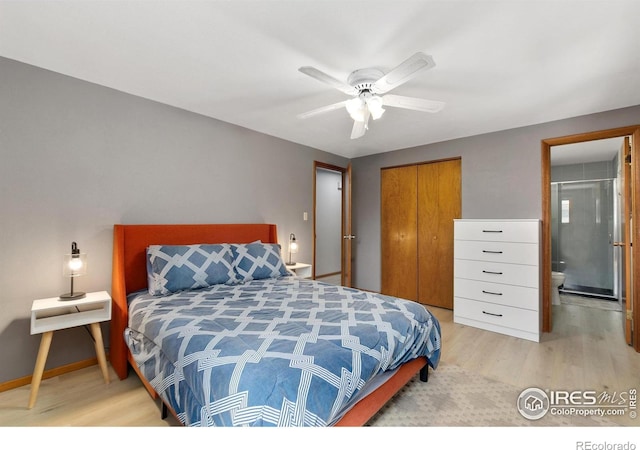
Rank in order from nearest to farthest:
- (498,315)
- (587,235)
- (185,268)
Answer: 1. (185,268)
2. (498,315)
3. (587,235)

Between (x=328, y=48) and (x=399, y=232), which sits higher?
(x=328, y=48)

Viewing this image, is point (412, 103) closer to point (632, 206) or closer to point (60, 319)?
point (632, 206)

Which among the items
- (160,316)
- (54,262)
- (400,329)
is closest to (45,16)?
(54,262)

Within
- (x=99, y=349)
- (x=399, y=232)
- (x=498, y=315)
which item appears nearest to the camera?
(x=99, y=349)

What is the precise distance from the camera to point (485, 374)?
2230 mm

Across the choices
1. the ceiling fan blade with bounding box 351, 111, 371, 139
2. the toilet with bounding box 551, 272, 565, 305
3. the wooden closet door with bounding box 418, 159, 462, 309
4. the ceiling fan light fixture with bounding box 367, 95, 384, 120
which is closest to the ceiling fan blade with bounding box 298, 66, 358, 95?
the ceiling fan light fixture with bounding box 367, 95, 384, 120

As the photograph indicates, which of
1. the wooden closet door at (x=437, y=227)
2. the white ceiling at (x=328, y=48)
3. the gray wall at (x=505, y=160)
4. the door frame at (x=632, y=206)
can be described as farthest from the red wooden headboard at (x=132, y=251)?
the door frame at (x=632, y=206)

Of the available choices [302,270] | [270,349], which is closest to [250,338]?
[270,349]

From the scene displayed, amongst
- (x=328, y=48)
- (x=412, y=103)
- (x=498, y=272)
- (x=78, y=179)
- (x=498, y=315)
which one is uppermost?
(x=328, y=48)

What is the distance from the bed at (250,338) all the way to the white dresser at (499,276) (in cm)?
143

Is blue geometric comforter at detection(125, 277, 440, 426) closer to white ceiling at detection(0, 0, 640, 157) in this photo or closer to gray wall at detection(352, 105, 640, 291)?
white ceiling at detection(0, 0, 640, 157)

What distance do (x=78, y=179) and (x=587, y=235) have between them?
21.6 feet

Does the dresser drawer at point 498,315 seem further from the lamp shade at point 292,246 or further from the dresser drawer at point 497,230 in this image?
the lamp shade at point 292,246
